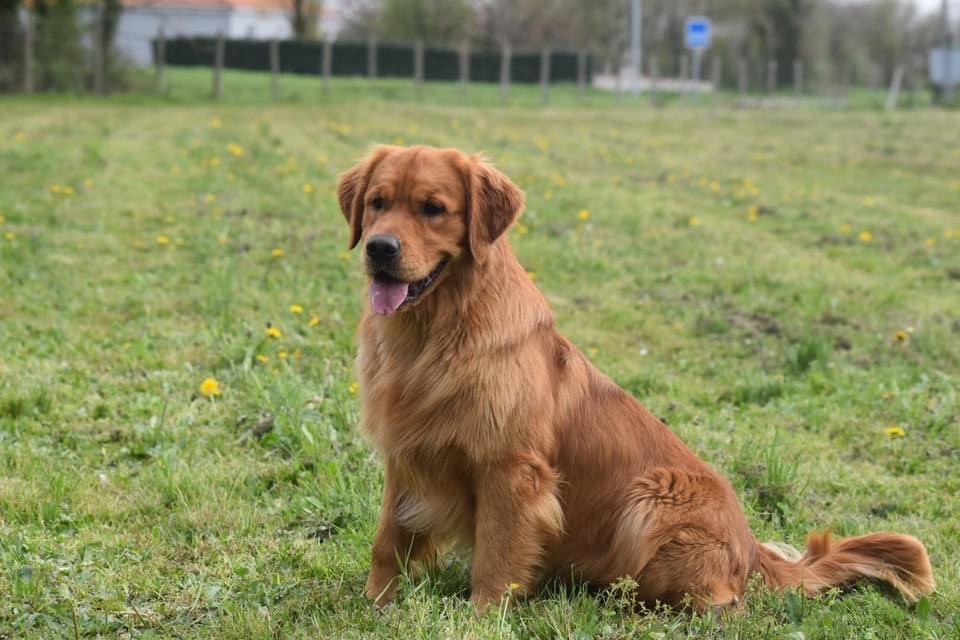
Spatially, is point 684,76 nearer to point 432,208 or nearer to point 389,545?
point 432,208

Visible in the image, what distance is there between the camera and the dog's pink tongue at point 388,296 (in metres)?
3.66

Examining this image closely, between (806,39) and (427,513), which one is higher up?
(806,39)

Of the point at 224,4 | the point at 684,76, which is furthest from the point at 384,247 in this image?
the point at 224,4

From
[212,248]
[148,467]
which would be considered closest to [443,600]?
[148,467]

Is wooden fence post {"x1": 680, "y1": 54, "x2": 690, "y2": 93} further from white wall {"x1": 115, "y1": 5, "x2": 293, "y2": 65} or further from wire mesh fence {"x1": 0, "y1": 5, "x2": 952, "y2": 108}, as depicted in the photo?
white wall {"x1": 115, "y1": 5, "x2": 293, "y2": 65}

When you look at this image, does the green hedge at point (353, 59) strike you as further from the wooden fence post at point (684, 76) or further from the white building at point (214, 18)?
the white building at point (214, 18)

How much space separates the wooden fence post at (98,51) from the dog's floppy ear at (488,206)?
2712 centimetres

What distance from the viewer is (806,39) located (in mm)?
52594

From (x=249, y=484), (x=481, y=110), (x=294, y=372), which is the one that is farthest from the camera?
(x=481, y=110)

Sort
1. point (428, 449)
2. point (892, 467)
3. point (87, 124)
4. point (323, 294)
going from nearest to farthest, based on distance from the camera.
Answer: point (428, 449), point (892, 467), point (323, 294), point (87, 124)

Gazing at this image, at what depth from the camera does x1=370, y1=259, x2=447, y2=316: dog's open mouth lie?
12.0 ft

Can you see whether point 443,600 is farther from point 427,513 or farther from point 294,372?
point 294,372

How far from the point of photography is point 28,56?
26.8 m

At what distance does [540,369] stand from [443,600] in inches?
35.1
